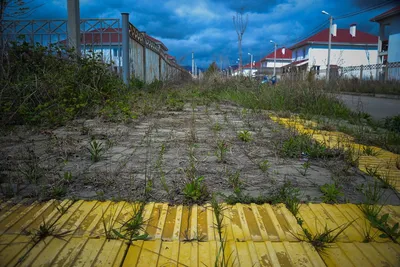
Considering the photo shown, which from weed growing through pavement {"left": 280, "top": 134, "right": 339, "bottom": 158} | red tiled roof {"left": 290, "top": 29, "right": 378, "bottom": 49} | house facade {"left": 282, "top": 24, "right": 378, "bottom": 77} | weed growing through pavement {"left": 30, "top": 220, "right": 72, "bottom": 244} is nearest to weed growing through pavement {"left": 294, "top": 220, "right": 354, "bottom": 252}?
weed growing through pavement {"left": 30, "top": 220, "right": 72, "bottom": 244}

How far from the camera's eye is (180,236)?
1.46 metres

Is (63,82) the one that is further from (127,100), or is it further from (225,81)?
(225,81)

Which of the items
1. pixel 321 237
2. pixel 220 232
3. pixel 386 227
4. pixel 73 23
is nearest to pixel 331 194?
pixel 386 227

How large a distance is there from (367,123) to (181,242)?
465 cm

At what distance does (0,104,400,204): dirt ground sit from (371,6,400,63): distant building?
30264mm

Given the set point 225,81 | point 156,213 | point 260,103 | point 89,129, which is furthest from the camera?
point 225,81

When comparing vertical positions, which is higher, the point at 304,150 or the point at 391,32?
the point at 391,32

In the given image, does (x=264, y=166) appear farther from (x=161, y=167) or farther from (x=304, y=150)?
(x=161, y=167)

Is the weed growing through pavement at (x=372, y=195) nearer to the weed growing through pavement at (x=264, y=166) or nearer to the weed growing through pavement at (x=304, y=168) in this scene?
the weed growing through pavement at (x=304, y=168)

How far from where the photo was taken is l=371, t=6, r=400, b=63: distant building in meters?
27.2

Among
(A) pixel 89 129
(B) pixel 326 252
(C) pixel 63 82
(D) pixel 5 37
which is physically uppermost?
(D) pixel 5 37

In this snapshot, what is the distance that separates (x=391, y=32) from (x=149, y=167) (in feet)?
109

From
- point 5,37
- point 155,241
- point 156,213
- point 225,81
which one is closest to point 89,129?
point 5,37

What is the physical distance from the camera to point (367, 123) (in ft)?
16.4
